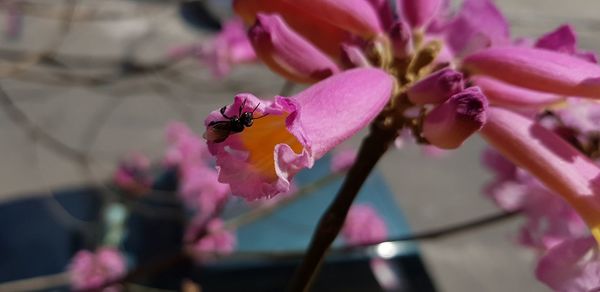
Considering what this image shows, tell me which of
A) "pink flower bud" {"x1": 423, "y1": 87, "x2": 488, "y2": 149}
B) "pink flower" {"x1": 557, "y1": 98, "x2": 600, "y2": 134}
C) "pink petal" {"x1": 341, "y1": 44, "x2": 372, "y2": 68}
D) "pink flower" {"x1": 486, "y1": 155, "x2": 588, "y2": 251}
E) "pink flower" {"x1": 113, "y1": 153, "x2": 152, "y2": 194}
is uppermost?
"pink petal" {"x1": 341, "y1": 44, "x2": 372, "y2": 68}

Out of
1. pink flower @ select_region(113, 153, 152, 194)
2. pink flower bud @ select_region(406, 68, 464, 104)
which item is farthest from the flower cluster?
pink flower @ select_region(113, 153, 152, 194)

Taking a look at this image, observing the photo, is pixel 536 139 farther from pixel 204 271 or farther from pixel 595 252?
pixel 204 271

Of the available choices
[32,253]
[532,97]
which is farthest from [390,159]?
[532,97]

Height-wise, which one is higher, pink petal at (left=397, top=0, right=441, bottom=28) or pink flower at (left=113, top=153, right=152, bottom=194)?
pink petal at (left=397, top=0, right=441, bottom=28)

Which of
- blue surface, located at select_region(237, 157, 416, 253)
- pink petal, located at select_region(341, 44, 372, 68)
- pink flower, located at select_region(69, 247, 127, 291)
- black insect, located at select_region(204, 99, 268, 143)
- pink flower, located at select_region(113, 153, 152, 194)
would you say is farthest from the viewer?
pink flower, located at select_region(113, 153, 152, 194)

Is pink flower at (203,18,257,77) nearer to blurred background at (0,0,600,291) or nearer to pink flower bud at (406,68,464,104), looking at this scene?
blurred background at (0,0,600,291)

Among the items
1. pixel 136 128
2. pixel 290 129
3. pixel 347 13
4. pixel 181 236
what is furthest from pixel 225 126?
pixel 136 128

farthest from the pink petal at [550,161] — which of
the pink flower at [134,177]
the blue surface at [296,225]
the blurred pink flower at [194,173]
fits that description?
the pink flower at [134,177]

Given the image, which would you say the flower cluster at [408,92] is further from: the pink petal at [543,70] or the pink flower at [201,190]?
the pink flower at [201,190]
